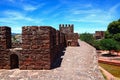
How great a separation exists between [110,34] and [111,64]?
19.7 meters

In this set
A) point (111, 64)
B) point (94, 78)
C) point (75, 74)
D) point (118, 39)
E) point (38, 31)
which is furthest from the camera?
point (118, 39)

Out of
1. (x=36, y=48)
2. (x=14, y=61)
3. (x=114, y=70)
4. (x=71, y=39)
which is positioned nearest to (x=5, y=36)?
(x=14, y=61)

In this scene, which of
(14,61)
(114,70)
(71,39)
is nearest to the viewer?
(14,61)

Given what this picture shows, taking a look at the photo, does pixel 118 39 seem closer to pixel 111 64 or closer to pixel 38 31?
pixel 111 64

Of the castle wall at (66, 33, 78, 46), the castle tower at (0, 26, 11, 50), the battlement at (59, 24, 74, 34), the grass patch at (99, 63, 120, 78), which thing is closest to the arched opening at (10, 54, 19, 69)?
the castle tower at (0, 26, 11, 50)

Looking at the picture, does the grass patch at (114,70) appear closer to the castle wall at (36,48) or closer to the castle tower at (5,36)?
the castle wall at (36,48)

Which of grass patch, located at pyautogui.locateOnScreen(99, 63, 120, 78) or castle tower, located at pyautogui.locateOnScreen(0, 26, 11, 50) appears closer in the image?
castle tower, located at pyautogui.locateOnScreen(0, 26, 11, 50)

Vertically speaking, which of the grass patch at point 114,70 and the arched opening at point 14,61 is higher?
the arched opening at point 14,61

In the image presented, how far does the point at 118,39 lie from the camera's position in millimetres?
42094


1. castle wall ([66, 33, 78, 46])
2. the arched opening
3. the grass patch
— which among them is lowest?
the grass patch

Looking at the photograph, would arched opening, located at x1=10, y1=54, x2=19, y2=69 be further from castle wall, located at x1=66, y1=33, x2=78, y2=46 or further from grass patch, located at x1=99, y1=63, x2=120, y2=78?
castle wall, located at x1=66, y1=33, x2=78, y2=46

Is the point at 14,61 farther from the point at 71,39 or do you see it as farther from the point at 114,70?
the point at 114,70

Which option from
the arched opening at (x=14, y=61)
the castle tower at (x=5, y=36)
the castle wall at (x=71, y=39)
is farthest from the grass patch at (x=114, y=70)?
the castle tower at (x=5, y=36)

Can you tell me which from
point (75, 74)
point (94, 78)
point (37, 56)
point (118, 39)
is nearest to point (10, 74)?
point (37, 56)
